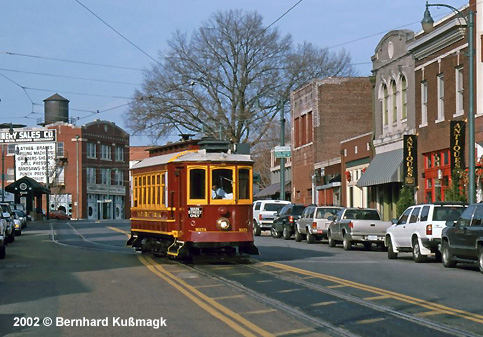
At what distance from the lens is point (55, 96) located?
113188mm

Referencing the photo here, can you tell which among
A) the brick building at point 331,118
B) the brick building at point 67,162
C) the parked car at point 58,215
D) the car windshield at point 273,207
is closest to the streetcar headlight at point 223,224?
the car windshield at point 273,207

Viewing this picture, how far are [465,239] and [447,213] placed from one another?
3.38 meters

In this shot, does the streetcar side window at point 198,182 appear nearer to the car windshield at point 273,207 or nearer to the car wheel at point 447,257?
the car wheel at point 447,257

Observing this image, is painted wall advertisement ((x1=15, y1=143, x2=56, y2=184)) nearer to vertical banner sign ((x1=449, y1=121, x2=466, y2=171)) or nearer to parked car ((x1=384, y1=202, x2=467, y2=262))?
vertical banner sign ((x1=449, y1=121, x2=466, y2=171))

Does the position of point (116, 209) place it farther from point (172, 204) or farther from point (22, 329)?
point (22, 329)

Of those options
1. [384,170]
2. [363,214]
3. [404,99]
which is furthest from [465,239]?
[404,99]

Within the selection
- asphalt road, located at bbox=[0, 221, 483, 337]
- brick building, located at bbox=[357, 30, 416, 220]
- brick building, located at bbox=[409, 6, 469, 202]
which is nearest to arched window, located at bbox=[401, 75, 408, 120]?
brick building, located at bbox=[357, 30, 416, 220]

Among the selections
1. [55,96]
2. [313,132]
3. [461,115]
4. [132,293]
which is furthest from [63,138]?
[132,293]

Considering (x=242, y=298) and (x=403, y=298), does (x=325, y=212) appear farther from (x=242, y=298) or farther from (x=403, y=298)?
(x=242, y=298)

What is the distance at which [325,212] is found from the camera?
38719 millimetres

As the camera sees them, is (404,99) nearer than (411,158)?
No

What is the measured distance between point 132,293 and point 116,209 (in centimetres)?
10190

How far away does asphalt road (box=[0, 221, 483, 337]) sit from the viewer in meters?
12.3

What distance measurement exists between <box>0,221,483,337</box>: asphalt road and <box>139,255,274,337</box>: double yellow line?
15 millimetres
